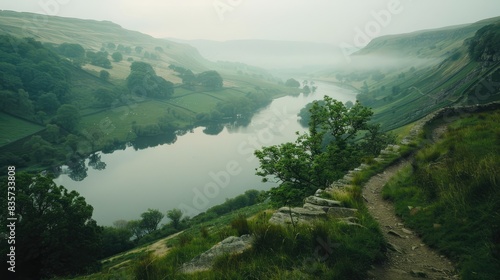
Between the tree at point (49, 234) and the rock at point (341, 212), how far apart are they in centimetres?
2556

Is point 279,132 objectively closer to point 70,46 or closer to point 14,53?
point 14,53

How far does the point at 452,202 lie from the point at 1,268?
33572 mm

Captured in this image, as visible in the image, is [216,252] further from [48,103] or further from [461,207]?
[48,103]

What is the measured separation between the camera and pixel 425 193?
9172 mm

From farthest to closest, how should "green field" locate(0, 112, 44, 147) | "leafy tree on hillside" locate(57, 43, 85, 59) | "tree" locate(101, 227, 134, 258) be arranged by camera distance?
1. "leafy tree on hillside" locate(57, 43, 85, 59)
2. "green field" locate(0, 112, 44, 147)
3. "tree" locate(101, 227, 134, 258)

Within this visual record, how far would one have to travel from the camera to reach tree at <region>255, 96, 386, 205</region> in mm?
15766

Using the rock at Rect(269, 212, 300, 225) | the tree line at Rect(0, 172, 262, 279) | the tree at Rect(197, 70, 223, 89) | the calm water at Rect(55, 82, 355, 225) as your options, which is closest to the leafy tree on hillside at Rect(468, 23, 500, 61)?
the calm water at Rect(55, 82, 355, 225)

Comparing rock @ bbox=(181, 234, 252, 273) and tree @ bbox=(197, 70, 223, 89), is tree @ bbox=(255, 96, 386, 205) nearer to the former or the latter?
rock @ bbox=(181, 234, 252, 273)

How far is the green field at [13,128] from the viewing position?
3155 inches

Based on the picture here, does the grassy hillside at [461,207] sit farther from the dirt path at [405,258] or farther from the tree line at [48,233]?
the tree line at [48,233]

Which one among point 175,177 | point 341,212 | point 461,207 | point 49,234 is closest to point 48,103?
point 175,177

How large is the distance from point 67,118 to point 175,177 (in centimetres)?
5252

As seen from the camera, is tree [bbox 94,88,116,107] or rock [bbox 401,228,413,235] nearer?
rock [bbox 401,228,413,235]

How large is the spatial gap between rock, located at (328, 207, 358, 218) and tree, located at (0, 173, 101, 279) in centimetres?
2556
